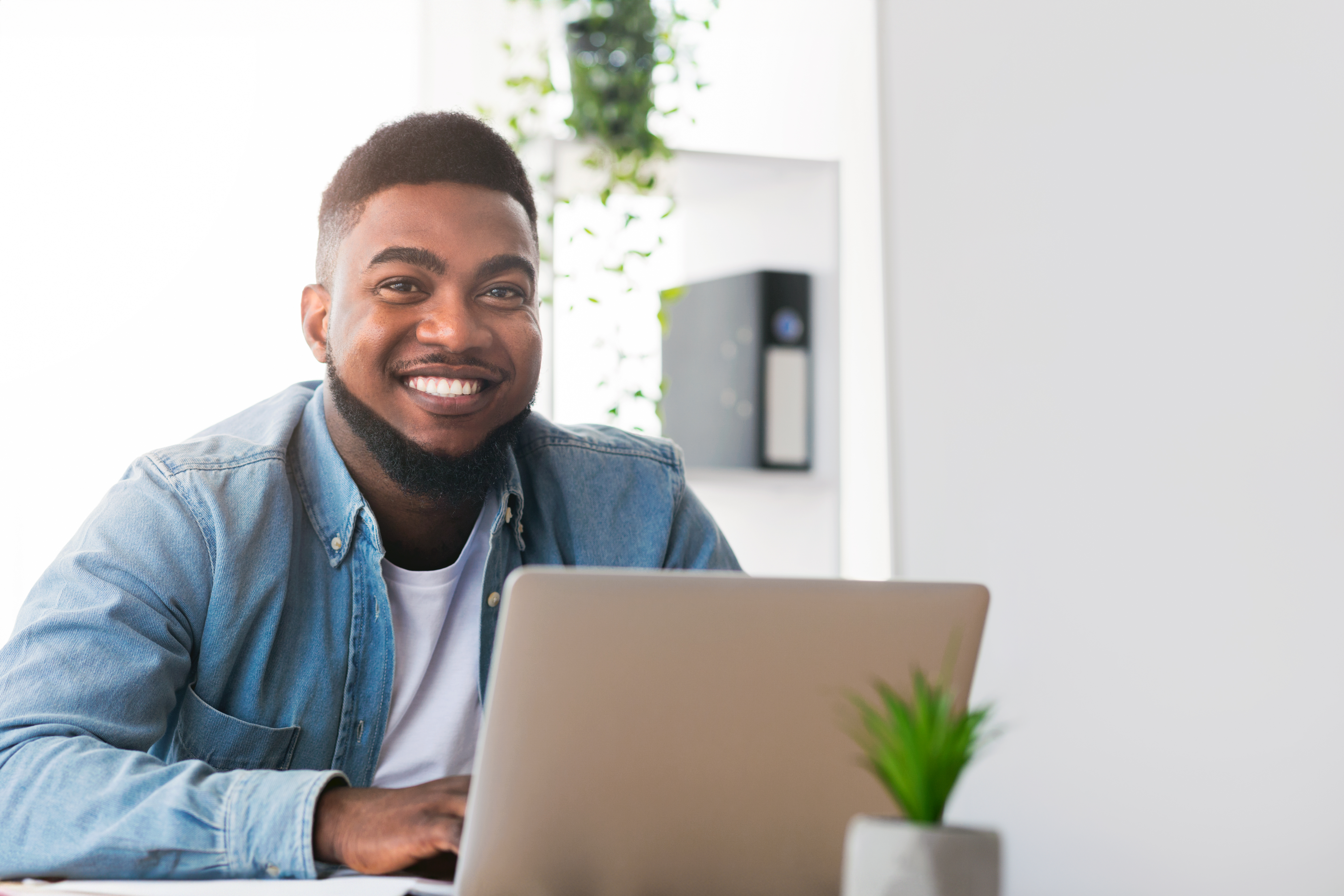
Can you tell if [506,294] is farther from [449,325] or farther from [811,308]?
[811,308]

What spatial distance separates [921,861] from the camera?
1.91 ft

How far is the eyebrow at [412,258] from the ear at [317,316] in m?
0.15

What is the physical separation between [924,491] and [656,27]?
1079 mm

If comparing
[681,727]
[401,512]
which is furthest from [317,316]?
[681,727]

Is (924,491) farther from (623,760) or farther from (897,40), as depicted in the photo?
(623,760)

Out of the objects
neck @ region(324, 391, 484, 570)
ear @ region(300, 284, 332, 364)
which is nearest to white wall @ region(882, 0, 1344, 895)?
neck @ region(324, 391, 484, 570)

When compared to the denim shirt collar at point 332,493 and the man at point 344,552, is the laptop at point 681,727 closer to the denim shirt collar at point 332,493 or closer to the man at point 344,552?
the man at point 344,552

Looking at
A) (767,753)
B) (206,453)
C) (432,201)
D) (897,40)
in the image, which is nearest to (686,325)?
(897,40)

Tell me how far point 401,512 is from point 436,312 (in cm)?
25

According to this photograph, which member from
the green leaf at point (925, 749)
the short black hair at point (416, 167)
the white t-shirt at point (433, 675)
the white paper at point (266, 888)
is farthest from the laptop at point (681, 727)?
the short black hair at point (416, 167)

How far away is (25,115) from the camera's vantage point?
218 cm

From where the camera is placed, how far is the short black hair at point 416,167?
1453 mm

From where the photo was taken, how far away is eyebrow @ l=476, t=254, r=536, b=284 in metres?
1.43

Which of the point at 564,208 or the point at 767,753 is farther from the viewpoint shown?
the point at 564,208
